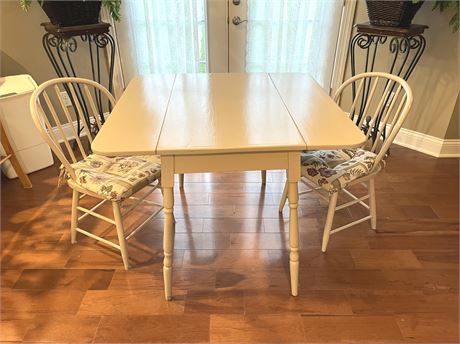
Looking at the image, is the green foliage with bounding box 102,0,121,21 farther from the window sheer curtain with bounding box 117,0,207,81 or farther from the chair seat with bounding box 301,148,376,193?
the chair seat with bounding box 301,148,376,193

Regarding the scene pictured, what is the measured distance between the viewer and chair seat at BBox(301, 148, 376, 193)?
61.5 inches

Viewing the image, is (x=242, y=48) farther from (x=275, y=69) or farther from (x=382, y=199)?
(x=382, y=199)

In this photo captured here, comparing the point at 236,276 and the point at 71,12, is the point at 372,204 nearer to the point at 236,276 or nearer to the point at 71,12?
the point at 236,276

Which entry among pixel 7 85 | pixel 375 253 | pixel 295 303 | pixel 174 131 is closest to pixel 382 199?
pixel 375 253

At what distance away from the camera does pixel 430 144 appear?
2.71 meters

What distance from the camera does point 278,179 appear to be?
94.7 inches

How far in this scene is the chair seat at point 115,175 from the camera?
4.91 feet

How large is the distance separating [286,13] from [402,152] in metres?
1.41

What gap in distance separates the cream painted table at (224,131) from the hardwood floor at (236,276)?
0.15 m

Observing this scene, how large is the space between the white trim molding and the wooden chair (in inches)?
111

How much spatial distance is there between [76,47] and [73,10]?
39cm

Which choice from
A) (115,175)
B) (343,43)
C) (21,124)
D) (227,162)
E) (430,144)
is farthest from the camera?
(343,43)

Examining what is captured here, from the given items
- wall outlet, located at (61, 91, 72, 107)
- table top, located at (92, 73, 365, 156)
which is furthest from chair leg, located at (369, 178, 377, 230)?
wall outlet, located at (61, 91, 72, 107)

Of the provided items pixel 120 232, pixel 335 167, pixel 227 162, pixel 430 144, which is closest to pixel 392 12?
pixel 430 144
